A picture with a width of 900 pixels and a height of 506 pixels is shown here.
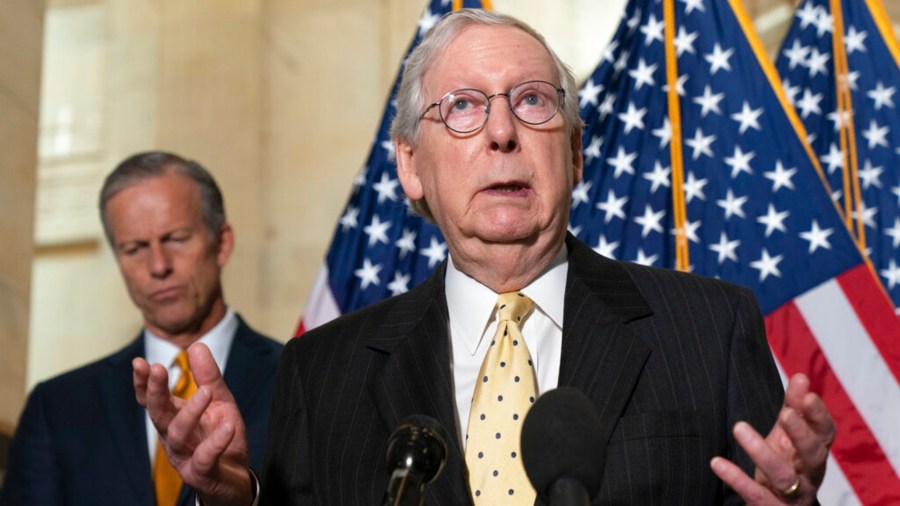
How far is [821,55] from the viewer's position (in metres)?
5.64

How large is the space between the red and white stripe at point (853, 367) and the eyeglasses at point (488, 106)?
156 centimetres

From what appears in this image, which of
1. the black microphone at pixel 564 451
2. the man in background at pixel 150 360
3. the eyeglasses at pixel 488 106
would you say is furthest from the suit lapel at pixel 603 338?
the man in background at pixel 150 360

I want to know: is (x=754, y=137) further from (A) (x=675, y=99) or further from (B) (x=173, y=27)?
(B) (x=173, y=27)

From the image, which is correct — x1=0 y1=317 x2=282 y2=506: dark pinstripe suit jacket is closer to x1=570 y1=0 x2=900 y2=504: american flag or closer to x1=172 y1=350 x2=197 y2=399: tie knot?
x1=172 y1=350 x2=197 y2=399: tie knot

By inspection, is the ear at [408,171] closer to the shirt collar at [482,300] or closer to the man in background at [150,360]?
the shirt collar at [482,300]

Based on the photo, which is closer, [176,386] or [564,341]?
[564,341]

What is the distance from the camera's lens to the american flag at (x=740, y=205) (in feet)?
13.0

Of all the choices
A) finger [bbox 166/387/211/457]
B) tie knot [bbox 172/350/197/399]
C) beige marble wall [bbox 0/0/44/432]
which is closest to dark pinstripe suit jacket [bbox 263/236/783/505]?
finger [bbox 166/387/211/457]

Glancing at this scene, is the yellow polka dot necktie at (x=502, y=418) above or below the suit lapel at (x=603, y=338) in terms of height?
below

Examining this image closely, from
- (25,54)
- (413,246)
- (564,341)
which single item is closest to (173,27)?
(25,54)

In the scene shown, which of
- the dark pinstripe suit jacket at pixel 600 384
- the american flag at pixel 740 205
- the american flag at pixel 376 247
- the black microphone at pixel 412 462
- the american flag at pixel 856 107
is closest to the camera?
the black microphone at pixel 412 462

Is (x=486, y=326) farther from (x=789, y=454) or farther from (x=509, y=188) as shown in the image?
(x=789, y=454)

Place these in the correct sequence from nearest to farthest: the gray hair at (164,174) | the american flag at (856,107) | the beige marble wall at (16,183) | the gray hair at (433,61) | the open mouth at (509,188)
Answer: the open mouth at (509,188), the gray hair at (433,61), the gray hair at (164,174), the beige marble wall at (16,183), the american flag at (856,107)

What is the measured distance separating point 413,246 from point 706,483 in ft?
8.00
